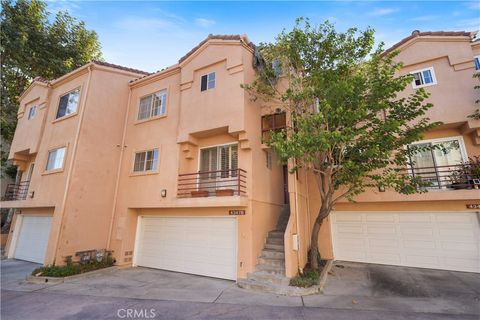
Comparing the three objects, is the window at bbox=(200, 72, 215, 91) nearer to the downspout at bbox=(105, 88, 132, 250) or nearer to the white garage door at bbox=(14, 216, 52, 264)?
the downspout at bbox=(105, 88, 132, 250)

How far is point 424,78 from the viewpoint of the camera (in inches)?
406

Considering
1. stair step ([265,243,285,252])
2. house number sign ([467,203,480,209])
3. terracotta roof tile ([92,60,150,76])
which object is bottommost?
stair step ([265,243,285,252])

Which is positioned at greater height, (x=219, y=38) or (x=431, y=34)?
(x=219, y=38)

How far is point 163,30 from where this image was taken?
10156 mm

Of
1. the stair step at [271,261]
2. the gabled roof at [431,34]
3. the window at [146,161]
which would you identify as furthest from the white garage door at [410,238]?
the window at [146,161]

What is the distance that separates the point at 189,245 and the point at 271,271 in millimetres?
3892

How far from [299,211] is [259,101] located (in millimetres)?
5322

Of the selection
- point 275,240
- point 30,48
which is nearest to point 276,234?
point 275,240

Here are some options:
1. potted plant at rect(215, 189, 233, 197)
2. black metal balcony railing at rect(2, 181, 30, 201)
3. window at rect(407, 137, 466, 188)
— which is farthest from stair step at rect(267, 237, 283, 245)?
black metal balcony railing at rect(2, 181, 30, 201)

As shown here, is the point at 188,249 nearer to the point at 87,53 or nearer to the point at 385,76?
the point at 385,76

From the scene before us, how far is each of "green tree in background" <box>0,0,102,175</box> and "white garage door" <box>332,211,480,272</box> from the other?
76.5 feet

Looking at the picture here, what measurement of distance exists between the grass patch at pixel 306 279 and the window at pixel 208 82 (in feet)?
28.1

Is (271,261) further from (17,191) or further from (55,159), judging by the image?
(17,191)

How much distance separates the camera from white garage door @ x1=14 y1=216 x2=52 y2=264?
12.3 meters
